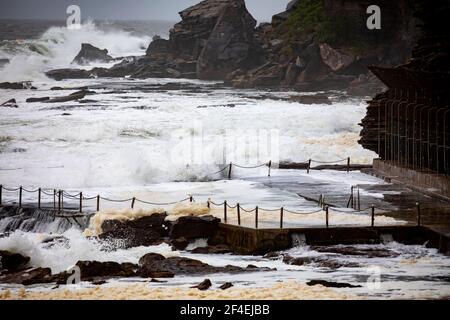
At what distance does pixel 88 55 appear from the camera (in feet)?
126

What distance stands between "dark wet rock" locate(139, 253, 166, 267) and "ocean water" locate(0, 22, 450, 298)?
0.51m

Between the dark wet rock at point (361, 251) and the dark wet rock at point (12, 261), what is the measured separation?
3847 mm

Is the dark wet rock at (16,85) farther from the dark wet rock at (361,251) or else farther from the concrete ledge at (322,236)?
the dark wet rock at (361,251)

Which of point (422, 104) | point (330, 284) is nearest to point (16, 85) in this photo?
point (422, 104)

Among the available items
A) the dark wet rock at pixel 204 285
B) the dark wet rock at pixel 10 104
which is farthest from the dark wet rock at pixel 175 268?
the dark wet rock at pixel 10 104

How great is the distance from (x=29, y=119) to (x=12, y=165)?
5540 millimetres

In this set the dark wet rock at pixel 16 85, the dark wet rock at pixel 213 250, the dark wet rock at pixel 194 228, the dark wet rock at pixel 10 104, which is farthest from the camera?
the dark wet rock at pixel 16 85

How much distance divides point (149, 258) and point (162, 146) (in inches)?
482

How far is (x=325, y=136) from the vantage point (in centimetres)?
2770

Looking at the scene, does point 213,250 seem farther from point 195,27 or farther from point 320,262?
point 195,27

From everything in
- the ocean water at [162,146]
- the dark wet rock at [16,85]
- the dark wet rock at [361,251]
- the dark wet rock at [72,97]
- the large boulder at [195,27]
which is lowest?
the dark wet rock at [361,251]

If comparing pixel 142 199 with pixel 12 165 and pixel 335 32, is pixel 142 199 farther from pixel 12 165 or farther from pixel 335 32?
pixel 335 32

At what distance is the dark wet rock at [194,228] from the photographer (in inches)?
617

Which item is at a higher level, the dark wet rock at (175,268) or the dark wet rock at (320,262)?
the dark wet rock at (320,262)
